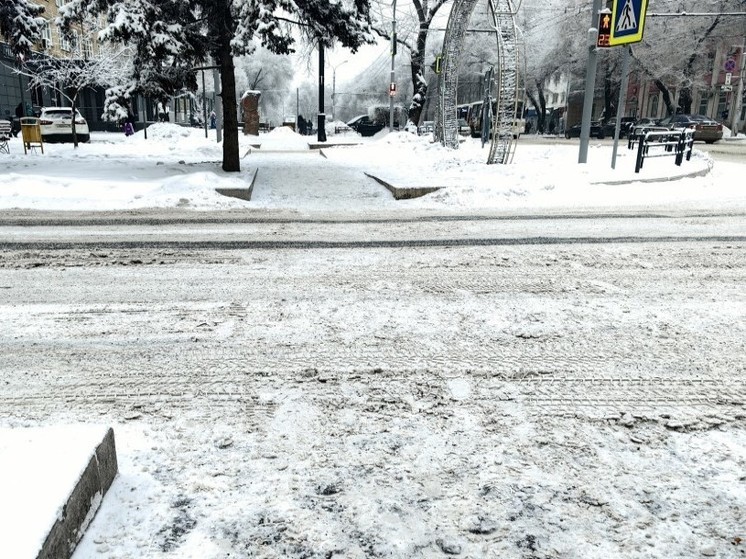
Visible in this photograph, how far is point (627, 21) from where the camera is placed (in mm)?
12102

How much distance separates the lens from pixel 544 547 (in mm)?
1994

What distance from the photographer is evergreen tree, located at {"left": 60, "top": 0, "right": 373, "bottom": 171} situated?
34.3 feet

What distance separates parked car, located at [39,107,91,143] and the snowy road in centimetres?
2403

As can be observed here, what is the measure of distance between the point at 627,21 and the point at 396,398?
39.1 ft

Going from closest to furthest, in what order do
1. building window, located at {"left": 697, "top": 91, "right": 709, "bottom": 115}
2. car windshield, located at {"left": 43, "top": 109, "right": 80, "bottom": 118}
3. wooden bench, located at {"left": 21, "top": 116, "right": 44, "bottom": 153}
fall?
wooden bench, located at {"left": 21, "top": 116, "right": 44, "bottom": 153}
car windshield, located at {"left": 43, "top": 109, "right": 80, "bottom": 118}
building window, located at {"left": 697, "top": 91, "right": 709, "bottom": 115}

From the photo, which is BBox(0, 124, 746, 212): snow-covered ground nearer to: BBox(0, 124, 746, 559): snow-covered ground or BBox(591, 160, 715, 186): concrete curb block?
BBox(591, 160, 715, 186): concrete curb block

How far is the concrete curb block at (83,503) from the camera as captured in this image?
174 centimetres

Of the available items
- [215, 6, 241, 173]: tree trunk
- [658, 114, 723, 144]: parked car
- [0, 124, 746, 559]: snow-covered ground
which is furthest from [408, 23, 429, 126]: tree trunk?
[0, 124, 746, 559]: snow-covered ground

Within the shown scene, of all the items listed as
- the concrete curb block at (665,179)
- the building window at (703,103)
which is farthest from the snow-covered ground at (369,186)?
the building window at (703,103)

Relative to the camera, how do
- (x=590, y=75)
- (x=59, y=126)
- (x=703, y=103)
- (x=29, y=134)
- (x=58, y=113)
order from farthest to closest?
(x=703, y=103) < (x=58, y=113) < (x=59, y=126) < (x=29, y=134) < (x=590, y=75)

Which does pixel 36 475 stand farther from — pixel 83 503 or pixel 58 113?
pixel 58 113

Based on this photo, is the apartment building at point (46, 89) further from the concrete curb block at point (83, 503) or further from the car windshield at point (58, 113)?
the concrete curb block at point (83, 503)

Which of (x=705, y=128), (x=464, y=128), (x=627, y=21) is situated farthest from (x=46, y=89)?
(x=705, y=128)

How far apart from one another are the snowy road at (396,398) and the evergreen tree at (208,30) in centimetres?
630
